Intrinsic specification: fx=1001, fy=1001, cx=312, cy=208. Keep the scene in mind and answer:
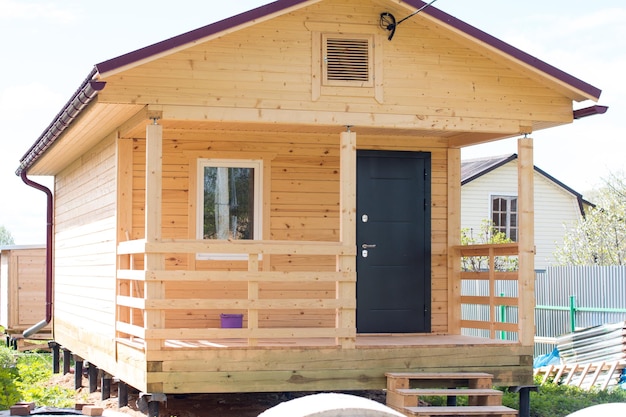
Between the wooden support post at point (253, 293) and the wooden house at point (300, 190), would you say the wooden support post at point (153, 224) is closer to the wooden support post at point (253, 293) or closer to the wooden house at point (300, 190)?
the wooden house at point (300, 190)

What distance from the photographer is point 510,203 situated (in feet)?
117

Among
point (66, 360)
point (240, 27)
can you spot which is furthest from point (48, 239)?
point (240, 27)

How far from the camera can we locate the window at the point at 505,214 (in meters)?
34.9

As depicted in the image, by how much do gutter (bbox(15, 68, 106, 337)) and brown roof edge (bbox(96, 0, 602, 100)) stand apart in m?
0.39

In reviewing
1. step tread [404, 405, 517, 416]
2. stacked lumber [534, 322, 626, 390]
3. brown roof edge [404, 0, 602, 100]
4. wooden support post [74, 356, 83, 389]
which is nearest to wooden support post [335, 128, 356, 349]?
step tread [404, 405, 517, 416]

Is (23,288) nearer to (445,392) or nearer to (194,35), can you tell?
(194,35)

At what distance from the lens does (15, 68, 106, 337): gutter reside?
10.2m

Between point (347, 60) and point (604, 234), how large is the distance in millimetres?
21423

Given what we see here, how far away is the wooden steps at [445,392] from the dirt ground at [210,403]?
6.50 feet

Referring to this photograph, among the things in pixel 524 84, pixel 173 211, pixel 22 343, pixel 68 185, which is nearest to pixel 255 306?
pixel 173 211

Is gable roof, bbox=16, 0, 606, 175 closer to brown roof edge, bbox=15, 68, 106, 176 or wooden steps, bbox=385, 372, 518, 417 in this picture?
brown roof edge, bbox=15, 68, 106, 176

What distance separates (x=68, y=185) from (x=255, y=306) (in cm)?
751

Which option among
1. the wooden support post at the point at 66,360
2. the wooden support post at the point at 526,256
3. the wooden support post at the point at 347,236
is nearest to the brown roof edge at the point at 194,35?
the wooden support post at the point at 347,236

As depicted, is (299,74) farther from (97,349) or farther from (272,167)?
(97,349)
